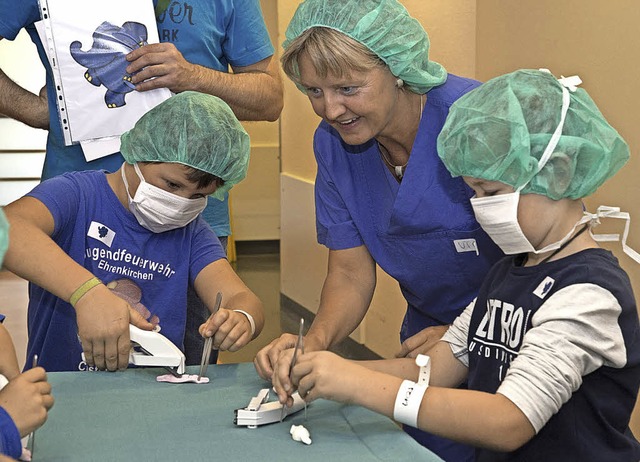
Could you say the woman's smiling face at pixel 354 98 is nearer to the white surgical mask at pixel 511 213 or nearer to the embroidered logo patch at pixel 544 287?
the white surgical mask at pixel 511 213

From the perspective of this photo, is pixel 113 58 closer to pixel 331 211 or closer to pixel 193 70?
pixel 193 70

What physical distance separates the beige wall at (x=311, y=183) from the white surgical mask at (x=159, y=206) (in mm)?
1748

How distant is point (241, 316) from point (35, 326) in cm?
56

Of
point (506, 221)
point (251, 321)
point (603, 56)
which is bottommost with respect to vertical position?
point (251, 321)

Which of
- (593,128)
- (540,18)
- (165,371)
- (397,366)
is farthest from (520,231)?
(540,18)

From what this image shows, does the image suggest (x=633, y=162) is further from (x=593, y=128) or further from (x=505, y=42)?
(x=593, y=128)

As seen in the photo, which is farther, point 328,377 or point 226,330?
point 226,330

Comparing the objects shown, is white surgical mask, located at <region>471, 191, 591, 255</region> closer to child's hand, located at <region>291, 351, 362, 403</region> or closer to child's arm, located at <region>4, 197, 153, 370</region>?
child's hand, located at <region>291, 351, 362, 403</region>

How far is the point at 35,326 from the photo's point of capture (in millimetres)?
2148

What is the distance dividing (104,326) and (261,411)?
43 cm

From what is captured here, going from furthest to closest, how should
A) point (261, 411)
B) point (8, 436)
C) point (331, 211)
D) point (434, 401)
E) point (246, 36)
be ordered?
point (246, 36) < point (331, 211) < point (261, 411) < point (434, 401) < point (8, 436)

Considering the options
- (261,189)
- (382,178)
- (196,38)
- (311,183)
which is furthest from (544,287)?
(261,189)

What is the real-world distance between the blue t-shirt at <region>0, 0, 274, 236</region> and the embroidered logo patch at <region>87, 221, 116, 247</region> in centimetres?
24

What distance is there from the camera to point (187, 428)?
4.96 ft
